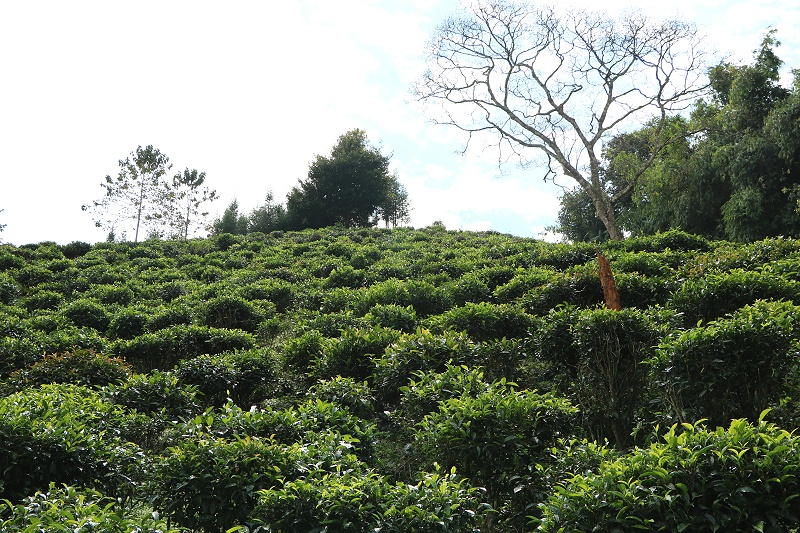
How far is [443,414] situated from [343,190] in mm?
31615

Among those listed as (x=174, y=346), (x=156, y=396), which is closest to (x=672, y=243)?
(x=174, y=346)

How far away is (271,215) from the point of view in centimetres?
3725

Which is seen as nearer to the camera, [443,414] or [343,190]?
[443,414]

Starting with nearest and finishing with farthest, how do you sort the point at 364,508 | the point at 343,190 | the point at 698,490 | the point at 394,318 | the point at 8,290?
the point at 698,490, the point at 364,508, the point at 394,318, the point at 8,290, the point at 343,190

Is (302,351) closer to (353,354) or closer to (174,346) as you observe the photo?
(353,354)

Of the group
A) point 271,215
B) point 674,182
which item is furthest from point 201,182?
point 674,182

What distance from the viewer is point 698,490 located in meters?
3.91

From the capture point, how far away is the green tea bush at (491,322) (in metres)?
8.77

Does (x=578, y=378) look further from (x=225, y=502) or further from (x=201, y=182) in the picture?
(x=201, y=182)

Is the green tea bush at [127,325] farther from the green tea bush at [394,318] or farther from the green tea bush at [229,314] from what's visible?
the green tea bush at [394,318]

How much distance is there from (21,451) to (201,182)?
152ft

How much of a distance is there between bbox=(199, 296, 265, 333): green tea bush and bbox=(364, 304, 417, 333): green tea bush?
3420mm

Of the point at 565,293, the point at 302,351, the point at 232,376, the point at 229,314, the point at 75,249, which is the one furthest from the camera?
the point at 75,249

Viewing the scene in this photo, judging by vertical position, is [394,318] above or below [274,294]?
below
